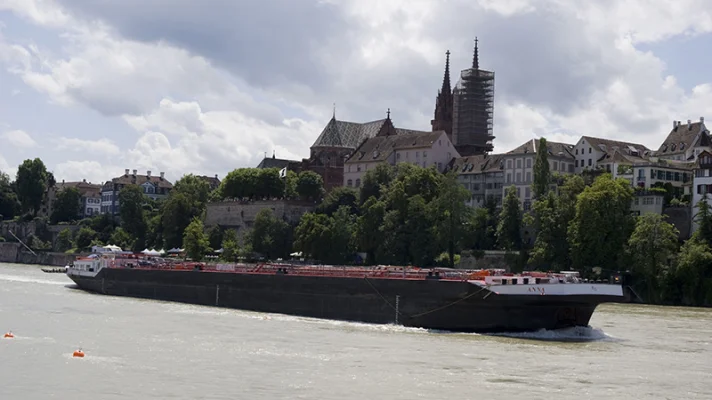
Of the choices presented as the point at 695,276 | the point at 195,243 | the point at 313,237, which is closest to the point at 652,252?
the point at 695,276

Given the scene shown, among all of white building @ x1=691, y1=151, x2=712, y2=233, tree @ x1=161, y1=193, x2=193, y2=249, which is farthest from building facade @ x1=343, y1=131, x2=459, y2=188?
white building @ x1=691, y1=151, x2=712, y2=233

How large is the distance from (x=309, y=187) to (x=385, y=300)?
75.1 meters

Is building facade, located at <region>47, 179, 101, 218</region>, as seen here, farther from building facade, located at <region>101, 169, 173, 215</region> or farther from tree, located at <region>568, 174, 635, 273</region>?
tree, located at <region>568, 174, 635, 273</region>

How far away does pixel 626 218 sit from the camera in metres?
76.9

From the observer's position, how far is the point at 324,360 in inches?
1352

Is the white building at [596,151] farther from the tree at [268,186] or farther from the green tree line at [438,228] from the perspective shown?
the tree at [268,186]

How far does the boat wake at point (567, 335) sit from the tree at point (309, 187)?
79349 millimetres

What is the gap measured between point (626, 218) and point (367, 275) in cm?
3252

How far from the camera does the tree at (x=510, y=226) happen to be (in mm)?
88500

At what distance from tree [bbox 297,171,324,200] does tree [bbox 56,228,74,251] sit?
127 feet

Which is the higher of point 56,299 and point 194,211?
point 194,211

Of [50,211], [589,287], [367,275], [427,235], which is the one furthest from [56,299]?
[50,211]

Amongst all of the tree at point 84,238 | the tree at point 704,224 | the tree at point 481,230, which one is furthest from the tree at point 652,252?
the tree at point 84,238

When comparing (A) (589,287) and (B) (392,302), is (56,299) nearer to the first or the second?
(B) (392,302)
